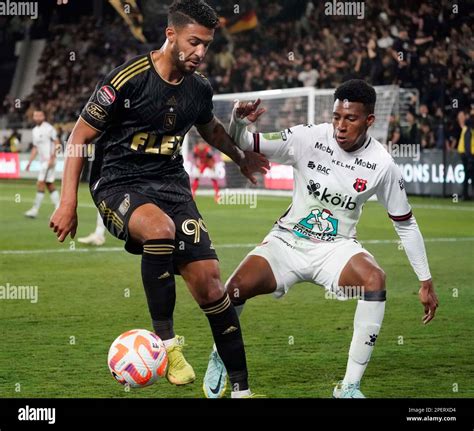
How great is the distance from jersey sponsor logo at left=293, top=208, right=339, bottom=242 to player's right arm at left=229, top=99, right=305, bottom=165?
1.21ft

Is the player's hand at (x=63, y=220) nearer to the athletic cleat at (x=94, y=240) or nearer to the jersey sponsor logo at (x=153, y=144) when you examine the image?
the jersey sponsor logo at (x=153, y=144)

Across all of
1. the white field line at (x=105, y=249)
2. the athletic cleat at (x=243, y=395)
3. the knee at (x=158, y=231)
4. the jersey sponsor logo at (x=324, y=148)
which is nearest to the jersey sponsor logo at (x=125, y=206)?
the knee at (x=158, y=231)

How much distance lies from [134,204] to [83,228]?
36.6 ft

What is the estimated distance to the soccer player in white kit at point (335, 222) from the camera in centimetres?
545

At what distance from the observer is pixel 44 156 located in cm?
1775

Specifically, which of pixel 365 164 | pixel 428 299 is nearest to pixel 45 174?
pixel 365 164

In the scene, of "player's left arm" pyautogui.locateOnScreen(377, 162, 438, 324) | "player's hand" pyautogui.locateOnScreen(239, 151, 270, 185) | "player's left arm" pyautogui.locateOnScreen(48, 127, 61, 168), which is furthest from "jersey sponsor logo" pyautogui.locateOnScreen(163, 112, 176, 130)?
"player's left arm" pyautogui.locateOnScreen(48, 127, 61, 168)

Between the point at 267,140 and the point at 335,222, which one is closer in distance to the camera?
the point at 335,222

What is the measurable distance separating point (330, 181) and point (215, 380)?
1332 mm

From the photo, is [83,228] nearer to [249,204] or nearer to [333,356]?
[249,204]

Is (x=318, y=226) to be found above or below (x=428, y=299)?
above

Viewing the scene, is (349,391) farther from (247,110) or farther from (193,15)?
(193,15)

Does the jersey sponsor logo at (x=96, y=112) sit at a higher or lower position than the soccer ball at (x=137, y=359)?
higher

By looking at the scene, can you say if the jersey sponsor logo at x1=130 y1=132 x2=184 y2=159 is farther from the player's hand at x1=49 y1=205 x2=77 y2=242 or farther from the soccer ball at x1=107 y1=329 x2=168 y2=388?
the soccer ball at x1=107 y1=329 x2=168 y2=388
